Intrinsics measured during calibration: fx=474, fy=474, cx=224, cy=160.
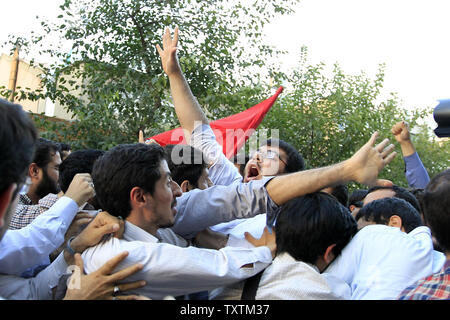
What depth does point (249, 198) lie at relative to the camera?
211cm

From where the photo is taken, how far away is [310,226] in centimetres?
199

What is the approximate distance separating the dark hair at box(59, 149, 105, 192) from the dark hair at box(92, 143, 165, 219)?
87cm

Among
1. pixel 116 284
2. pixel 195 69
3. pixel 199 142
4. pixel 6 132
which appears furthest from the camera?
pixel 195 69

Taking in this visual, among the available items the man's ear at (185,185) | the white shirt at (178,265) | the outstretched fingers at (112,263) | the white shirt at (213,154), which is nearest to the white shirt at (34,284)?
the white shirt at (178,265)

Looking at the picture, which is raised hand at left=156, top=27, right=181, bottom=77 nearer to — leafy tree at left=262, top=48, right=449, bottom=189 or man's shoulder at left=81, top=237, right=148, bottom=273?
man's shoulder at left=81, top=237, right=148, bottom=273

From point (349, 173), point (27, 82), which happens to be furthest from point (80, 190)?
point (27, 82)

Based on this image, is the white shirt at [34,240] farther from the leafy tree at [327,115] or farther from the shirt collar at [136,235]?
the leafy tree at [327,115]

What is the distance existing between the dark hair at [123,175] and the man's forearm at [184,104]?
3.71 ft

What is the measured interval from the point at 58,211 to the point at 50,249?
0.18 meters

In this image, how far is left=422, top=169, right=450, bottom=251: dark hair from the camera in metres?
1.72

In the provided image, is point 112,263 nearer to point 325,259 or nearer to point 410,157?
point 325,259

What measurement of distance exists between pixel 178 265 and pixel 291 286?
44 cm

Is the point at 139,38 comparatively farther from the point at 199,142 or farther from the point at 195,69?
the point at 199,142

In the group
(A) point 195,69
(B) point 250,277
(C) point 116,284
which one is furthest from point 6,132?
(A) point 195,69
